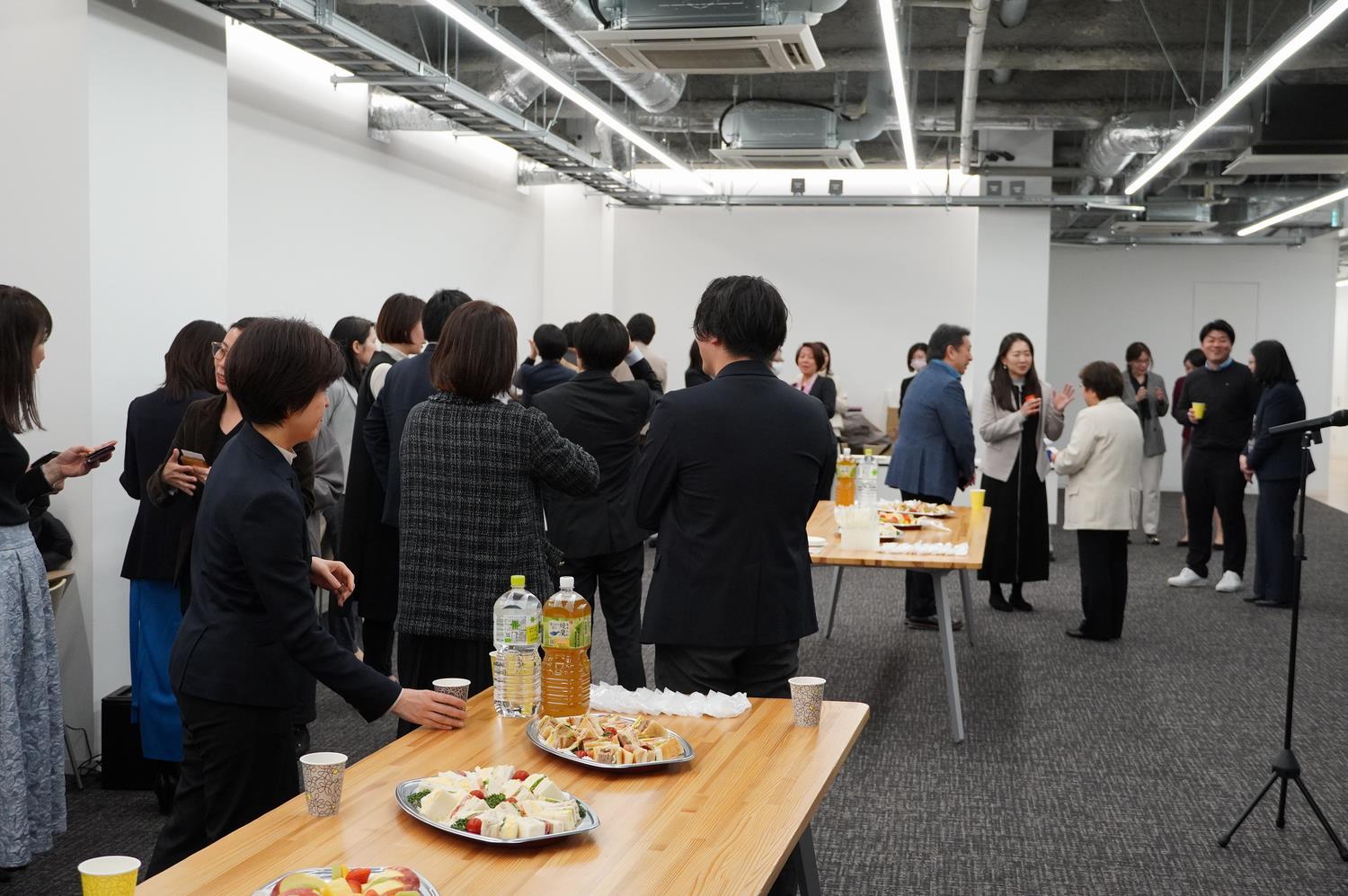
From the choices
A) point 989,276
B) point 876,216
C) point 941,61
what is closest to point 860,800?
point 941,61

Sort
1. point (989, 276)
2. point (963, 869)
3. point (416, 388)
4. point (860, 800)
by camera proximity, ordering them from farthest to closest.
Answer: point (989, 276) → point (860, 800) → point (416, 388) → point (963, 869)

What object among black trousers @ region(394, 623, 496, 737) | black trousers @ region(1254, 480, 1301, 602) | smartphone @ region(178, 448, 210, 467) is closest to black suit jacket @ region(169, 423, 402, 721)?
black trousers @ region(394, 623, 496, 737)

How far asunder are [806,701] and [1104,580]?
4.77 metres

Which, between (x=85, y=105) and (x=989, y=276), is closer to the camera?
(x=85, y=105)

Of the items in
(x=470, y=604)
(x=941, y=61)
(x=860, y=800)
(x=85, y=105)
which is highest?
(x=941, y=61)

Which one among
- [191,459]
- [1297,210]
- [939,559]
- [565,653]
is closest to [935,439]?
[939,559]

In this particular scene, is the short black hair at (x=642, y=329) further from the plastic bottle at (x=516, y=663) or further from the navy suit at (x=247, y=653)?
the navy suit at (x=247, y=653)

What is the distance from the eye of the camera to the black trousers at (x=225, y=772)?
2.31 m

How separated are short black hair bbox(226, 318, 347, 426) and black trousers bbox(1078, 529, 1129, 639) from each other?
517cm

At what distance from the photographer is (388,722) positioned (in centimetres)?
504

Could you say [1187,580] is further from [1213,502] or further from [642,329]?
[642,329]

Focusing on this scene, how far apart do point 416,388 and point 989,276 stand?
869cm

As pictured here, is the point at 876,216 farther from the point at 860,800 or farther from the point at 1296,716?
the point at 860,800

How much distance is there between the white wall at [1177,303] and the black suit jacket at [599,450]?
12.2 metres
